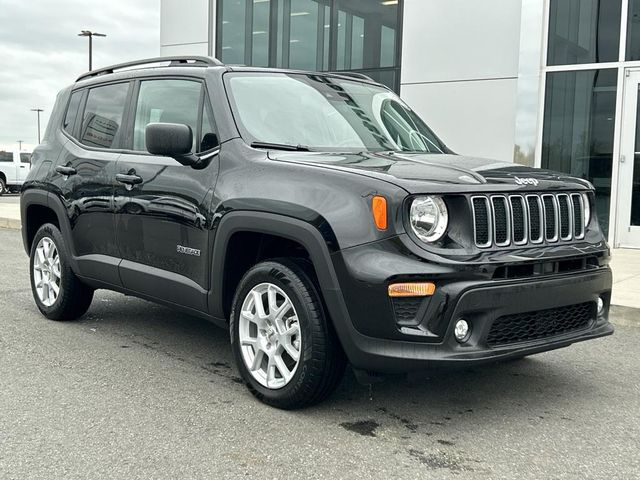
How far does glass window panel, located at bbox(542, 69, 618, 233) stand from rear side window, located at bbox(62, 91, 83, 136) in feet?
25.6

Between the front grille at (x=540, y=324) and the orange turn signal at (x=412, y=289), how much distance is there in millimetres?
388

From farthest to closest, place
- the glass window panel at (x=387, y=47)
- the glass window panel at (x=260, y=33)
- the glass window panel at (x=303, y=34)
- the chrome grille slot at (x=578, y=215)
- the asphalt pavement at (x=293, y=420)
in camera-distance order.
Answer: the glass window panel at (x=260, y=33) < the glass window panel at (x=303, y=34) < the glass window panel at (x=387, y=47) < the chrome grille slot at (x=578, y=215) < the asphalt pavement at (x=293, y=420)

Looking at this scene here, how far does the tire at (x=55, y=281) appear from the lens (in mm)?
5633

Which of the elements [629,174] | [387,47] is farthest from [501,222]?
[387,47]

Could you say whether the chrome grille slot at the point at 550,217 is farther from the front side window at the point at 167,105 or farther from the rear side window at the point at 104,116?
the rear side window at the point at 104,116

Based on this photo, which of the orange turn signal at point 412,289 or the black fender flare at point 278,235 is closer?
the orange turn signal at point 412,289

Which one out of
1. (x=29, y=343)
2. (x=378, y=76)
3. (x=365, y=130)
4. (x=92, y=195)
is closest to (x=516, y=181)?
(x=365, y=130)

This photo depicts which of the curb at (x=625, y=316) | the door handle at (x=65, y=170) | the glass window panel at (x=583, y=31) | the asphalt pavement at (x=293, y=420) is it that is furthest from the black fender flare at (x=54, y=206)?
the glass window panel at (x=583, y=31)


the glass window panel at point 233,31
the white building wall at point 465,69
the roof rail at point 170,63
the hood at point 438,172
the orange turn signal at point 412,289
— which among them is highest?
the glass window panel at point 233,31

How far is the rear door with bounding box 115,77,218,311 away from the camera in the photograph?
4.29m

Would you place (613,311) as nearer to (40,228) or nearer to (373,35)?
(40,228)

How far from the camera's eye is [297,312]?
3.68m

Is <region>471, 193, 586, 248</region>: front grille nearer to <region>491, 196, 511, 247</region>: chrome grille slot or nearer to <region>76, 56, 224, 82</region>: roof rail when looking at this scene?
<region>491, 196, 511, 247</region>: chrome grille slot

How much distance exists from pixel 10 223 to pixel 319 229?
14050 millimetres
